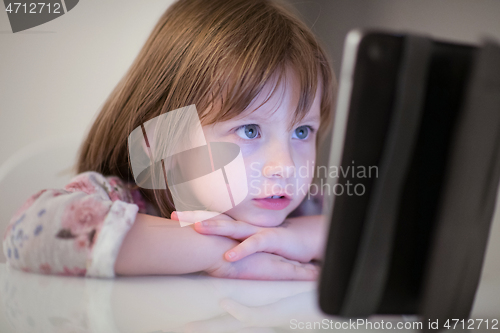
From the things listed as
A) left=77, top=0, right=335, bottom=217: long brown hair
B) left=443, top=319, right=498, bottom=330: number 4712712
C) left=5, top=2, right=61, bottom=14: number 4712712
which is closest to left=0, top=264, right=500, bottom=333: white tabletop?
left=443, top=319, right=498, bottom=330: number 4712712

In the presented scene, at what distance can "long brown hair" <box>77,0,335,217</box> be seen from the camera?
0.34 meters

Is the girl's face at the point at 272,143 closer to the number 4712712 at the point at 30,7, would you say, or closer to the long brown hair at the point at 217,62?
the long brown hair at the point at 217,62

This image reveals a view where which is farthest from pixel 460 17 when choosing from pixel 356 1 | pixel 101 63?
pixel 101 63

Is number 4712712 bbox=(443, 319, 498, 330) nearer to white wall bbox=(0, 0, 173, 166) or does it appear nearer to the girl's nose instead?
the girl's nose

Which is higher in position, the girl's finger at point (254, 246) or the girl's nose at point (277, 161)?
the girl's nose at point (277, 161)

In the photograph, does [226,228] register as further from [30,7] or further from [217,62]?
[30,7]

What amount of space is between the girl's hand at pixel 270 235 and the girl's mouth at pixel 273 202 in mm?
27

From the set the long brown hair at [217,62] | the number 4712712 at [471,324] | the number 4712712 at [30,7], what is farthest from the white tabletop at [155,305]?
the number 4712712 at [30,7]

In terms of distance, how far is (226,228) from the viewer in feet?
1.21

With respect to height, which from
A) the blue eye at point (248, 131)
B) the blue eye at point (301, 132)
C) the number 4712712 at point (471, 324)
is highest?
the blue eye at point (248, 131)

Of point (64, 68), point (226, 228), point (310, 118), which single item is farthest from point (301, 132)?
point (64, 68)

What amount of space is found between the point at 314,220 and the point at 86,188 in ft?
0.89

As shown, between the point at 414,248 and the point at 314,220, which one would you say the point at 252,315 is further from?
the point at 314,220

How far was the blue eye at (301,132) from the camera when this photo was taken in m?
0.37
